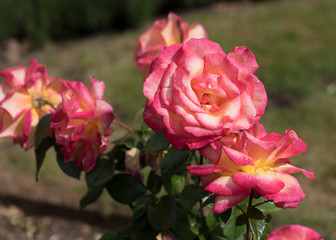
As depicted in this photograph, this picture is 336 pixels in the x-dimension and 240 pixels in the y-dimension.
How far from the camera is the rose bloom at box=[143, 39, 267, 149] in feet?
2.32

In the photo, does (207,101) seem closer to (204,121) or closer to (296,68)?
(204,121)

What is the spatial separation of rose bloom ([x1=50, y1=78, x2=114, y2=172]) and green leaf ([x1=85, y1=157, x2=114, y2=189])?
0.20 ft

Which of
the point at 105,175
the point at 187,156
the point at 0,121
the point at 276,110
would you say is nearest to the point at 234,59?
the point at 187,156

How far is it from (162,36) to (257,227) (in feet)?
1.75

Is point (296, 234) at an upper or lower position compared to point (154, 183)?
upper

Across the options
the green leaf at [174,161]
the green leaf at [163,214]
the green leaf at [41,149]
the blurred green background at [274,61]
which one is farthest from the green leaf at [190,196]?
the blurred green background at [274,61]

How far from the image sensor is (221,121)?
0.71 m

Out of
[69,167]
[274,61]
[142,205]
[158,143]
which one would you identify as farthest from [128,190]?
[274,61]

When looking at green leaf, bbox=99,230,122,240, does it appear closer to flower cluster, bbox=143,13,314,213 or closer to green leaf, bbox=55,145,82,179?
green leaf, bbox=55,145,82,179

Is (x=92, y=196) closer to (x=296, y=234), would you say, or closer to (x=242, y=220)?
(x=242, y=220)

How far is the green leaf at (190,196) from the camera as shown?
0.85 m

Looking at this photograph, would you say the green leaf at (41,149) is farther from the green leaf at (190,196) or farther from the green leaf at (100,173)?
the green leaf at (190,196)

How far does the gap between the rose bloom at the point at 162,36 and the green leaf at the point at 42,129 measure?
0.24m

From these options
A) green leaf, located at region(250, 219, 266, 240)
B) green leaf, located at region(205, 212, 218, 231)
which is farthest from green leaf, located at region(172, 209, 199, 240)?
green leaf, located at region(250, 219, 266, 240)
